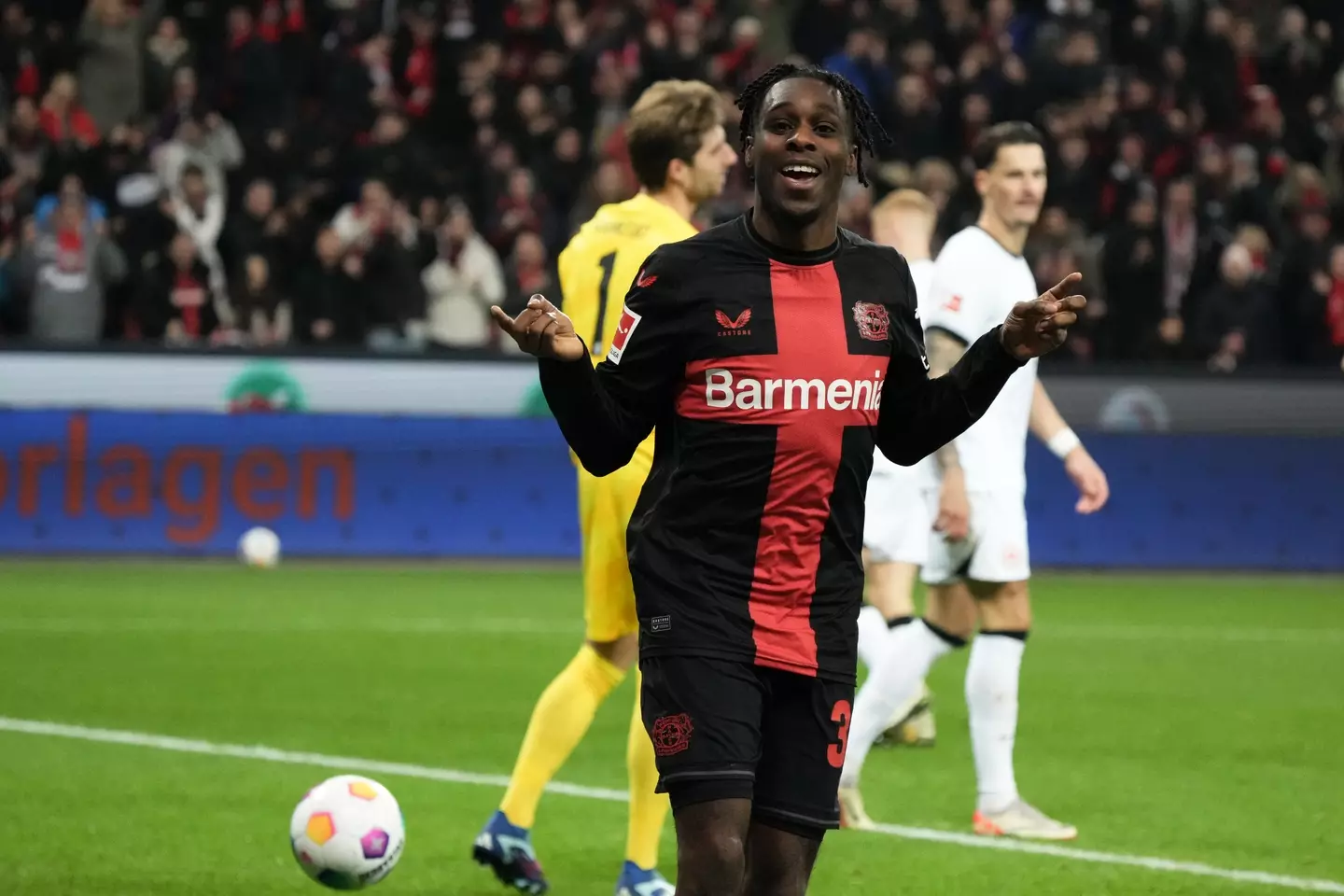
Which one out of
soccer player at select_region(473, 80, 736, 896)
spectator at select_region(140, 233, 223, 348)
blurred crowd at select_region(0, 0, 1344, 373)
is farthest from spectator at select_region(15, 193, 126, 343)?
soccer player at select_region(473, 80, 736, 896)

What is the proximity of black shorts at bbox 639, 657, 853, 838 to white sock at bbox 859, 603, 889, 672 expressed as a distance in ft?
14.4

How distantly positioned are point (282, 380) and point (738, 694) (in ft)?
42.4

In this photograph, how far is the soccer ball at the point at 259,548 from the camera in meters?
16.2

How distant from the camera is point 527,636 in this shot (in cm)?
1259

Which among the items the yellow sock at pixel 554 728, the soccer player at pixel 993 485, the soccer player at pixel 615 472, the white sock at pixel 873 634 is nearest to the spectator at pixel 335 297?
the white sock at pixel 873 634

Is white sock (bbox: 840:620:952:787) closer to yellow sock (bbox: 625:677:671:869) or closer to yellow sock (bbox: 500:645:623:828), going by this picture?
yellow sock (bbox: 500:645:623:828)

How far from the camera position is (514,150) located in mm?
19594

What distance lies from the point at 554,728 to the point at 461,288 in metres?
11.9

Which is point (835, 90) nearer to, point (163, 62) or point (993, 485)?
point (993, 485)

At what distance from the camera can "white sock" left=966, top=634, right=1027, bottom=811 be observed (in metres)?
7.27

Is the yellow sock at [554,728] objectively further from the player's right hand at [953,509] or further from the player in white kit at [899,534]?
the player in white kit at [899,534]

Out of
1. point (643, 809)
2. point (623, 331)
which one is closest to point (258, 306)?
point (643, 809)

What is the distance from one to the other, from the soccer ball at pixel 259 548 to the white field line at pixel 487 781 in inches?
272

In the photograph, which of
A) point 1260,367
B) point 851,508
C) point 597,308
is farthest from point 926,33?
point 851,508
